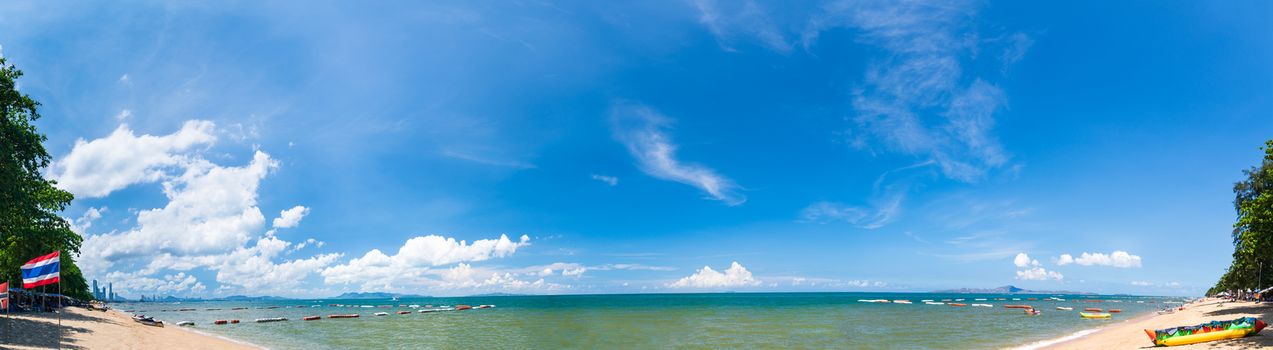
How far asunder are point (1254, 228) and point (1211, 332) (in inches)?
279

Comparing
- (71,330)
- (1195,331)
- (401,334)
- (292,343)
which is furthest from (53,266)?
(1195,331)

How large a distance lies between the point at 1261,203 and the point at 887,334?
27.8 meters

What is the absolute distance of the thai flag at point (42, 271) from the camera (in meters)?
23.4

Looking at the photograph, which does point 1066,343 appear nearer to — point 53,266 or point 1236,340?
point 1236,340

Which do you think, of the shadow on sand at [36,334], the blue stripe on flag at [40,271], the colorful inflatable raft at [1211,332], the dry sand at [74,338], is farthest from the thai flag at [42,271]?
the colorful inflatable raft at [1211,332]

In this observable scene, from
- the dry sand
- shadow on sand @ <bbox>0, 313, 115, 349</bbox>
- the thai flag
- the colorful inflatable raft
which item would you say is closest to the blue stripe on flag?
the thai flag

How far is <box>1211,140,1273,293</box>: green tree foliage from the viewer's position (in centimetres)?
2561

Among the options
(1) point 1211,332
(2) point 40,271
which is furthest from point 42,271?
(1) point 1211,332

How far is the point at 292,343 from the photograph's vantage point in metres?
45.9

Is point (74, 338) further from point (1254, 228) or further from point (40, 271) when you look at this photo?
point (1254, 228)

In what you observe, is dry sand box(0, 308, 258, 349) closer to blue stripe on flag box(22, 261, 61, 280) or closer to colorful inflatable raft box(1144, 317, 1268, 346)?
blue stripe on flag box(22, 261, 61, 280)

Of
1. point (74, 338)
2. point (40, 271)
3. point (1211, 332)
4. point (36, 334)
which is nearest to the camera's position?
point (40, 271)

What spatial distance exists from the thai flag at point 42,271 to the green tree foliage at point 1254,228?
5607cm

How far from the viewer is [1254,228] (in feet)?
94.8
